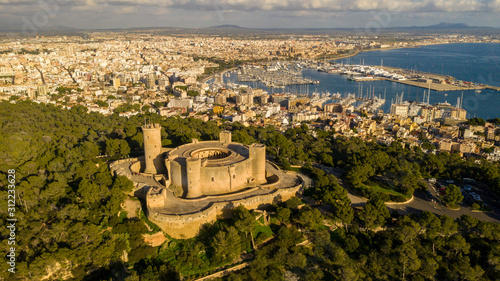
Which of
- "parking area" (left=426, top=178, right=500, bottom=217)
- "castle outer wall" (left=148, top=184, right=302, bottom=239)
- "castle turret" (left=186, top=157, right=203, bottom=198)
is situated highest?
"castle turret" (left=186, top=157, right=203, bottom=198)

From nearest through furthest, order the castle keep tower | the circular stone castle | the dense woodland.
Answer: the dense woodland < the circular stone castle < the castle keep tower

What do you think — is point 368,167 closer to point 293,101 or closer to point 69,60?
point 293,101

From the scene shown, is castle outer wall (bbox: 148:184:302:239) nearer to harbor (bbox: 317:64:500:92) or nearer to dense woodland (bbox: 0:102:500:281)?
dense woodland (bbox: 0:102:500:281)

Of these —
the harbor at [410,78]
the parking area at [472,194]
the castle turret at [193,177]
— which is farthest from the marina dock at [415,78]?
the castle turret at [193,177]

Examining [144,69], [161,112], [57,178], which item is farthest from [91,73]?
[57,178]

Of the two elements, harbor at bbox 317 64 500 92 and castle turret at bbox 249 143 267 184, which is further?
harbor at bbox 317 64 500 92

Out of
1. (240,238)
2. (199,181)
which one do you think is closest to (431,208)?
(240,238)

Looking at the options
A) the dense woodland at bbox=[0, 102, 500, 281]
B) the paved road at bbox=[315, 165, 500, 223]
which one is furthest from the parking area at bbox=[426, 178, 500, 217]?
the dense woodland at bbox=[0, 102, 500, 281]

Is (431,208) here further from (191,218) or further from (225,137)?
(191,218)
